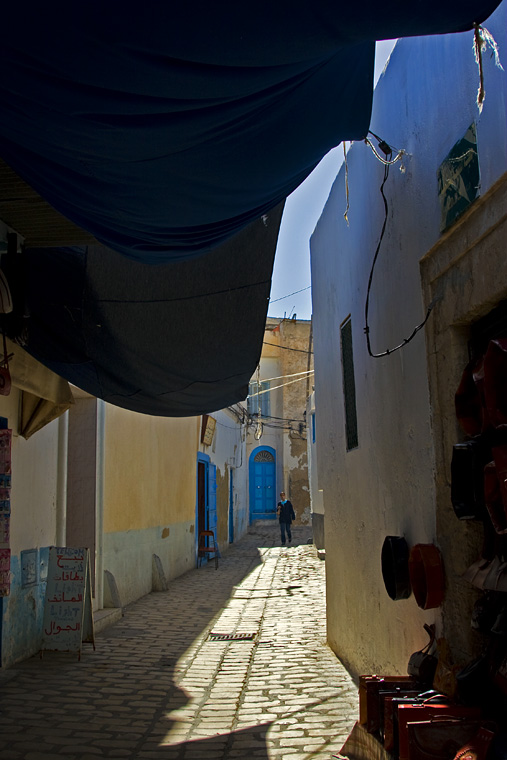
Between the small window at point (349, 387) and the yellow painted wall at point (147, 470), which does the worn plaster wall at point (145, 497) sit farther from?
the small window at point (349, 387)

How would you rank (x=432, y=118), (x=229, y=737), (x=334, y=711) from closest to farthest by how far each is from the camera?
1. (x=432, y=118)
2. (x=229, y=737)
3. (x=334, y=711)

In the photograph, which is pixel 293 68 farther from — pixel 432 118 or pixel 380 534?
pixel 380 534

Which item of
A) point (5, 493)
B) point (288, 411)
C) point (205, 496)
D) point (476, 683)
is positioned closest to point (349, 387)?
point (5, 493)

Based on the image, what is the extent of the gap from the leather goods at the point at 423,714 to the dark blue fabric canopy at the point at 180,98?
2.55 meters

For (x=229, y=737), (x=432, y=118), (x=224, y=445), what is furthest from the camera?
(x=224, y=445)

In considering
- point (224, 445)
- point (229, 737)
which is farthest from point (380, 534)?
point (224, 445)

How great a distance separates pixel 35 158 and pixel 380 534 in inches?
137

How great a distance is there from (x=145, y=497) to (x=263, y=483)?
736 inches

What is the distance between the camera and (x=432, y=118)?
3.82 metres

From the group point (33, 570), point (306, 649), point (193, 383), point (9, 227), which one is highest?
point (9, 227)

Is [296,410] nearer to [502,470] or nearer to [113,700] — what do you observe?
[113,700]

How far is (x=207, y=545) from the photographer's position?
15500 mm

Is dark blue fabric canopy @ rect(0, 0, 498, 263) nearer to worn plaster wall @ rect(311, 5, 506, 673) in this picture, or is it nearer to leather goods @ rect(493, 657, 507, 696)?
worn plaster wall @ rect(311, 5, 506, 673)

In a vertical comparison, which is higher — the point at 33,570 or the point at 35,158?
the point at 35,158
